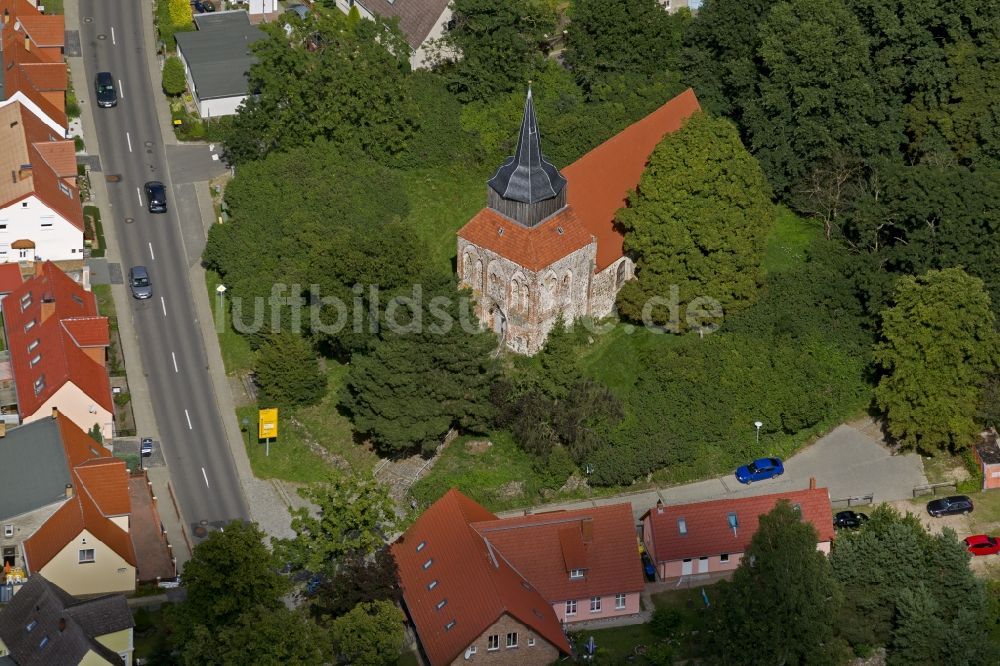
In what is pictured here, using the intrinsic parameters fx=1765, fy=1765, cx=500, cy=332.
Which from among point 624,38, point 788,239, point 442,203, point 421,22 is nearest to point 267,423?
point 442,203

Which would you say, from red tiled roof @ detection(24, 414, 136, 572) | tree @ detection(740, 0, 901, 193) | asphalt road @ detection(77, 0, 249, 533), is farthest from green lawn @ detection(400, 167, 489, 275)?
red tiled roof @ detection(24, 414, 136, 572)

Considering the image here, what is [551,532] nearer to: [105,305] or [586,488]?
[586,488]

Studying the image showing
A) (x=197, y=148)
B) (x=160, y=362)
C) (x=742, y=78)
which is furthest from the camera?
(x=197, y=148)

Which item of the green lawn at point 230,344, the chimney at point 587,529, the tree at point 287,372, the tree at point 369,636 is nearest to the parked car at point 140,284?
the green lawn at point 230,344

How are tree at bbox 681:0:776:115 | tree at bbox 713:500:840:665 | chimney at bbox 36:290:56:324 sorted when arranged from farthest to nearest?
tree at bbox 681:0:776:115
chimney at bbox 36:290:56:324
tree at bbox 713:500:840:665

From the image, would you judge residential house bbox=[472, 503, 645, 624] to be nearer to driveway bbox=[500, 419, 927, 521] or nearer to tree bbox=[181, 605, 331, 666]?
driveway bbox=[500, 419, 927, 521]

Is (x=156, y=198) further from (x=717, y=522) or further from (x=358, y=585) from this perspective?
(x=717, y=522)

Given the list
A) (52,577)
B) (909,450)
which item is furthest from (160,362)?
(909,450)
